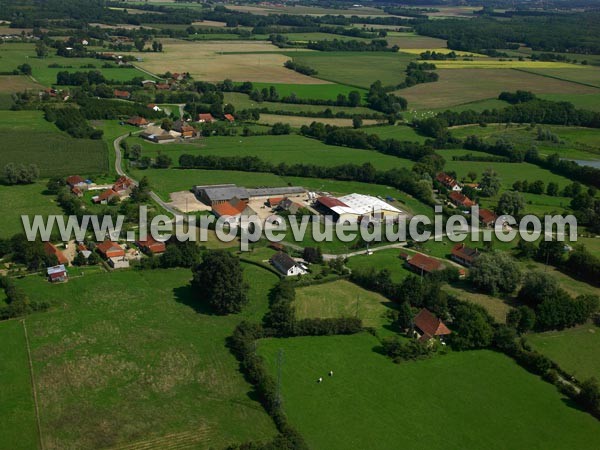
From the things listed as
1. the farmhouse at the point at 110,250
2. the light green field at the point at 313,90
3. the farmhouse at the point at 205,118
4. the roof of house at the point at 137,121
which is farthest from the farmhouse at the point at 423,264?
the light green field at the point at 313,90

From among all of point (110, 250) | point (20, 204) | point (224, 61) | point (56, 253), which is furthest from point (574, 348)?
point (224, 61)

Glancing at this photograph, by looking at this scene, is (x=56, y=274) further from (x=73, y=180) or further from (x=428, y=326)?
(x=428, y=326)

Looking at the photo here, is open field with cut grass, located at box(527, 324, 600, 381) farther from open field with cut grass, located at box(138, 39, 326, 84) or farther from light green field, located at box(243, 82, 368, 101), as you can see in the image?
open field with cut grass, located at box(138, 39, 326, 84)

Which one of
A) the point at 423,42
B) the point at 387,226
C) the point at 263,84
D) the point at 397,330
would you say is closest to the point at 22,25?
the point at 263,84

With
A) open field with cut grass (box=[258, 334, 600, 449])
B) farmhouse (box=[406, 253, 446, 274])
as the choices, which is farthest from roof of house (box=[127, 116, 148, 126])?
open field with cut grass (box=[258, 334, 600, 449])

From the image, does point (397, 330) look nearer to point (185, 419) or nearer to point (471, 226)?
point (185, 419)

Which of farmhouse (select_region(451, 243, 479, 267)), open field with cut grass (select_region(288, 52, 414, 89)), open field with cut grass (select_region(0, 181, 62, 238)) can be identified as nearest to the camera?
farmhouse (select_region(451, 243, 479, 267))
